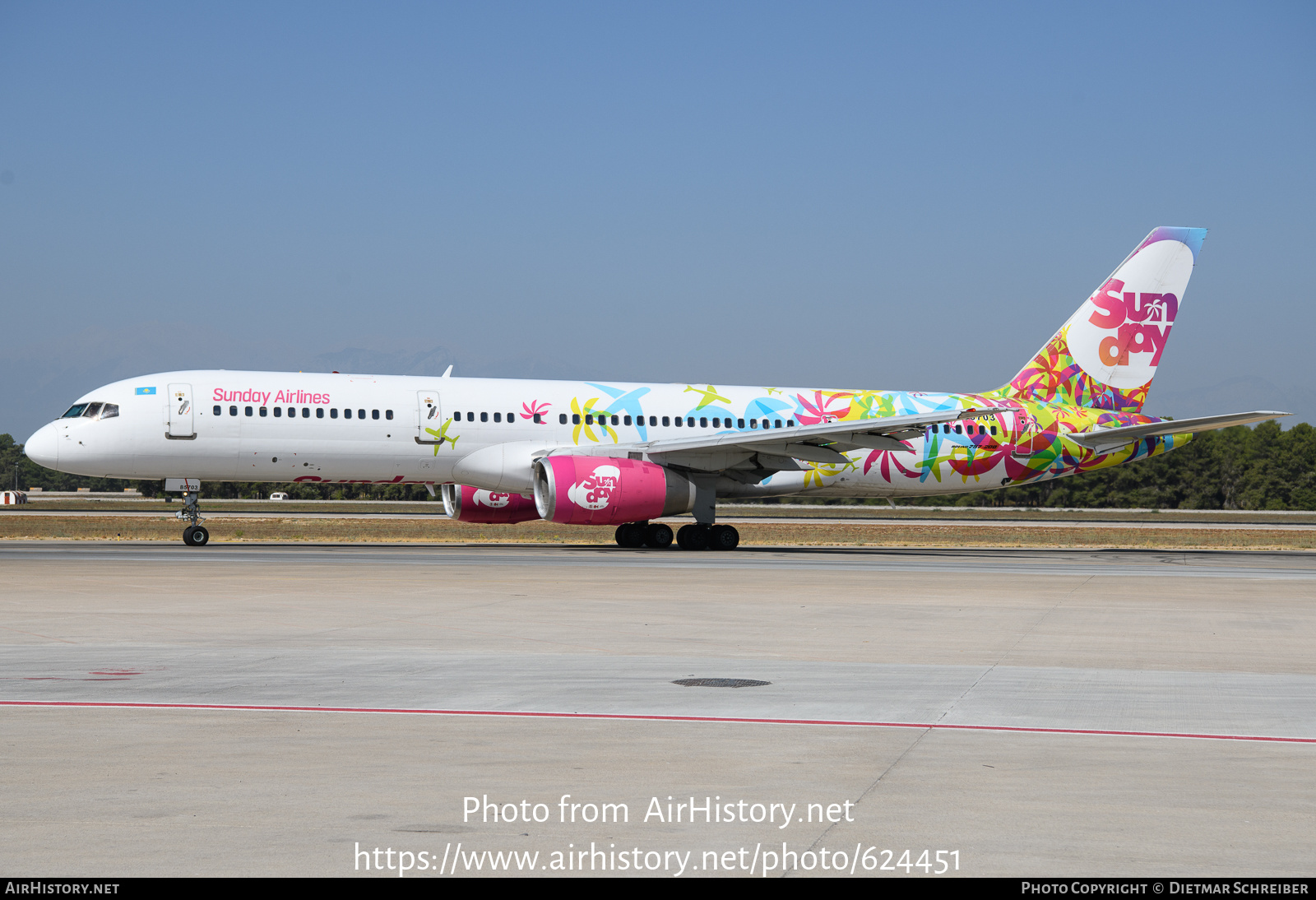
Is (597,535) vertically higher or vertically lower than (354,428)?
lower

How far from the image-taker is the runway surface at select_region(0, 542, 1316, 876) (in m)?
5.00

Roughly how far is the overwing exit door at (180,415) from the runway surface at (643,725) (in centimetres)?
1036

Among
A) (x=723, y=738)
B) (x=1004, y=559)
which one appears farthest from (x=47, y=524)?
(x=723, y=738)

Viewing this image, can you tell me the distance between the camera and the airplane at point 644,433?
26641mm

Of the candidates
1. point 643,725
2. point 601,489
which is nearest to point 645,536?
point 601,489

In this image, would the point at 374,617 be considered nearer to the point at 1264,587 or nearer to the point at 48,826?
the point at 48,826

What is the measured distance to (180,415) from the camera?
2662 cm

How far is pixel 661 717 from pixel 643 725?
29cm

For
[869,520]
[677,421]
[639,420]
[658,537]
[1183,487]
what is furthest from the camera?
[1183,487]

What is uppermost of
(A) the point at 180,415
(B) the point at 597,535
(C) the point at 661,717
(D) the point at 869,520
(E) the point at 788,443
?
(A) the point at 180,415

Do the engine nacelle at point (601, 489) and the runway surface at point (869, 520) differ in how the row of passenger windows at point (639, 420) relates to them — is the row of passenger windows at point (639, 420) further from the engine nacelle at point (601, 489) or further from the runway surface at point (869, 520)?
the runway surface at point (869, 520)

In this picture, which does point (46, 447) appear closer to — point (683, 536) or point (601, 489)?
point (601, 489)

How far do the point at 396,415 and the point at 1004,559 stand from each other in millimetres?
14200

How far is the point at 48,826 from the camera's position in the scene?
197 inches
